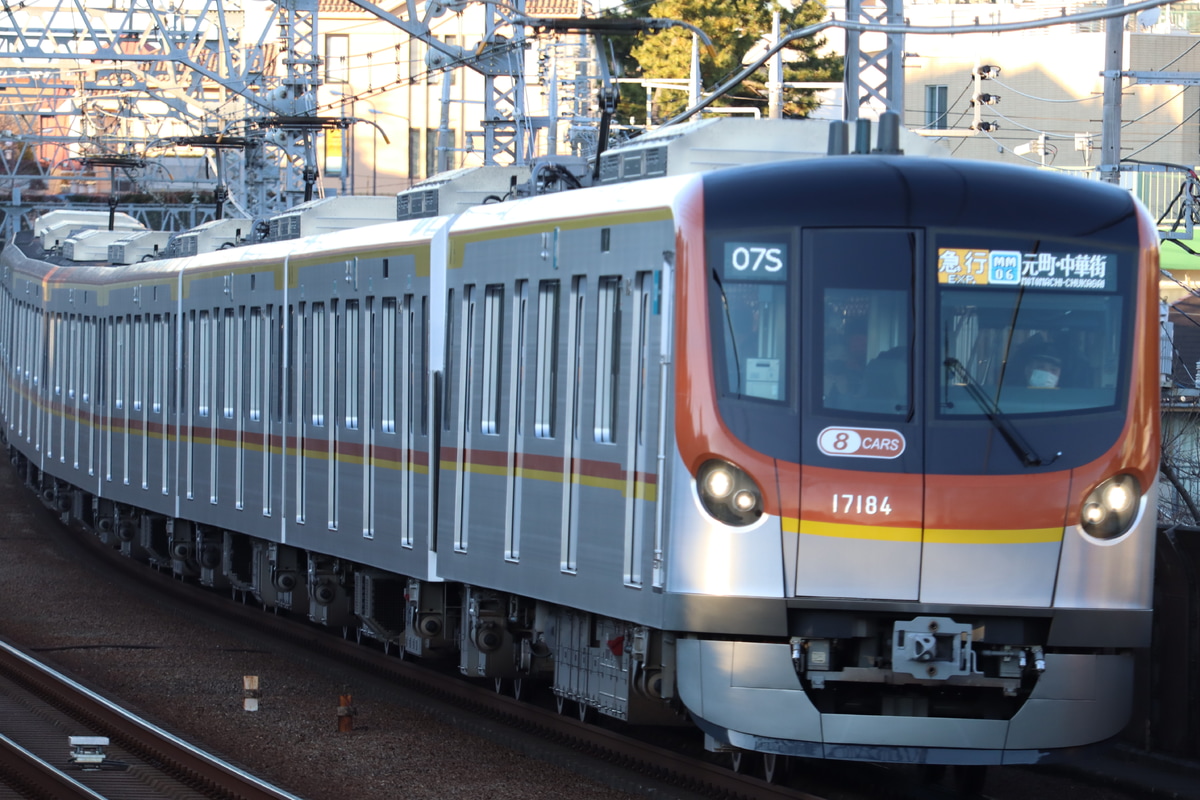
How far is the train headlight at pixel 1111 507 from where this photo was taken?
886 cm

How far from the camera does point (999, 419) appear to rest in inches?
349

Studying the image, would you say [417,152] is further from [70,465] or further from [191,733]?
[191,733]

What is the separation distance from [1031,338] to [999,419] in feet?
1.29

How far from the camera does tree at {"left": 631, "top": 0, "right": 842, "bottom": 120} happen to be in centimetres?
4866

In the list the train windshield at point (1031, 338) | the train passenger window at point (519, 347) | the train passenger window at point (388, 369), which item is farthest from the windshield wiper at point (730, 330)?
the train passenger window at point (388, 369)

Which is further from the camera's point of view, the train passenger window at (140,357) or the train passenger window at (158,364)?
the train passenger window at (140,357)

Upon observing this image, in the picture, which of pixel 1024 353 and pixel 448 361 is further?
pixel 448 361

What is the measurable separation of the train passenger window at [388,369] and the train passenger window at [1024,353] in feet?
16.8

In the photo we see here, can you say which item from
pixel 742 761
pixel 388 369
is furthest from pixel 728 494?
pixel 388 369

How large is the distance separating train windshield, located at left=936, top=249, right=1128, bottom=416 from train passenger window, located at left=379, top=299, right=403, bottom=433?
5.11 m

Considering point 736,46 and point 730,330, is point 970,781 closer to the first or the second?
point 730,330

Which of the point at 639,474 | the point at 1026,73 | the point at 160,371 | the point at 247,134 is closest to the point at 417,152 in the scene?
the point at 1026,73

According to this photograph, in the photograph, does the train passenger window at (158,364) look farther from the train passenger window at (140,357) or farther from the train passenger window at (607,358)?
the train passenger window at (607,358)

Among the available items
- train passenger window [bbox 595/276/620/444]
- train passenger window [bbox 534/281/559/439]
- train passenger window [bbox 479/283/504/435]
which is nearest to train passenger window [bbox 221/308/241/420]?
train passenger window [bbox 479/283/504/435]
